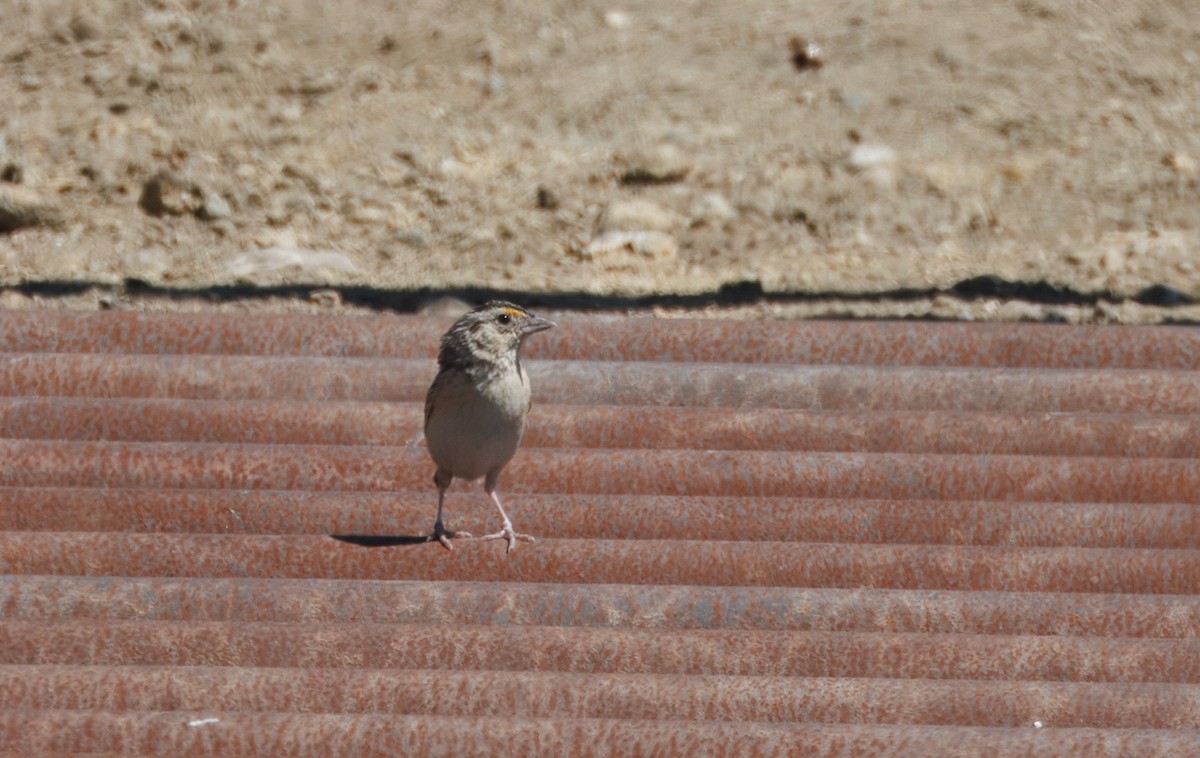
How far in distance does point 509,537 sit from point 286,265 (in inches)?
A: 138

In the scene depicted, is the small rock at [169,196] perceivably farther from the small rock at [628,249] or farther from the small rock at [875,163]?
the small rock at [875,163]

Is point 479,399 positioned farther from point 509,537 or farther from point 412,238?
point 412,238

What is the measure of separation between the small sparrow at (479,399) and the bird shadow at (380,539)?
0.04 metres

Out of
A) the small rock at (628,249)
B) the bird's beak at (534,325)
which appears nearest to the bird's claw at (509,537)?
the bird's beak at (534,325)

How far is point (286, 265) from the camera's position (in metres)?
7.54

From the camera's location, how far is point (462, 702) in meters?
3.77

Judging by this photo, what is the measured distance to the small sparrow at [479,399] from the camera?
4.73m

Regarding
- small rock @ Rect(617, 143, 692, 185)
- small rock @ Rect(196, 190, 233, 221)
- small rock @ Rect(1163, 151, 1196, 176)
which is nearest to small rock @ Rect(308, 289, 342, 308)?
small rock @ Rect(196, 190, 233, 221)

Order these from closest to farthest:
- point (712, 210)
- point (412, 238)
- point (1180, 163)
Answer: point (412, 238) → point (712, 210) → point (1180, 163)

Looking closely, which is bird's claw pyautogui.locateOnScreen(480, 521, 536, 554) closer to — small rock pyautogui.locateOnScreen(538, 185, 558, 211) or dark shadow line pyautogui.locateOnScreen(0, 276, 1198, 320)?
dark shadow line pyautogui.locateOnScreen(0, 276, 1198, 320)

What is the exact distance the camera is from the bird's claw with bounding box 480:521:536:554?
14.4 ft

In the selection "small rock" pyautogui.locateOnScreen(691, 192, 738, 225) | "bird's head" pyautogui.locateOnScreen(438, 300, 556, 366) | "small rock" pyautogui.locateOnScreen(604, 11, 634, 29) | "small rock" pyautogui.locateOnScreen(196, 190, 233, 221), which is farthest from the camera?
"small rock" pyautogui.locateOnScreen(604, 11, 634, 29)

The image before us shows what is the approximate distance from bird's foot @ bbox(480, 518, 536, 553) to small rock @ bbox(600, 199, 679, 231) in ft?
13.2

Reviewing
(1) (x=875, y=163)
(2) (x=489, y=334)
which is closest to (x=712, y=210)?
(1) (x=875, y=163)
